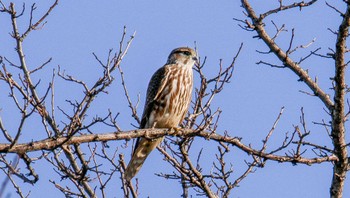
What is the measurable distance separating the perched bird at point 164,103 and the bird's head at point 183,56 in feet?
0.57

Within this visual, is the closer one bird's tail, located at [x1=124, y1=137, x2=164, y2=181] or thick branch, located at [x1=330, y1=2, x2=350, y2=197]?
thick branch, located at [x1=330, y1=2, x2=350, y2=197]

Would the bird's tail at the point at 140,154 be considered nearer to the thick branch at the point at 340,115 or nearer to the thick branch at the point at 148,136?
the thick branch at the point at 148,136

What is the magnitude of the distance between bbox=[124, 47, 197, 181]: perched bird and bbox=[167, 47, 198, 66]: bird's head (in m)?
0.17

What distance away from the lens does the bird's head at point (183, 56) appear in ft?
26.9

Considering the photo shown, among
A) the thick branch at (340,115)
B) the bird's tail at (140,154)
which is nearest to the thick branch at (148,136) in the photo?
the thick branch at (340,115)

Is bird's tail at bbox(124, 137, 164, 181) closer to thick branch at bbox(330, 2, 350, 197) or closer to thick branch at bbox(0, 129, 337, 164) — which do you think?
thick branch at bbox(0, 129, 337, 164)

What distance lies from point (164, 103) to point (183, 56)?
3.07ft

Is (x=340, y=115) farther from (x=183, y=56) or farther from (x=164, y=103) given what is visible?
(x=183, y=56)

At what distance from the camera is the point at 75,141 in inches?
177

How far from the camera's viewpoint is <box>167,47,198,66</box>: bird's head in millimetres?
8211

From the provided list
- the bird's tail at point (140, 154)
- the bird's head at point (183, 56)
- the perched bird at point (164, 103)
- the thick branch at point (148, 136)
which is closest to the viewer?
the thick branch at point (148, 136)

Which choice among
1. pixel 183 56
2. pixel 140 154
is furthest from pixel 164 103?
pixel 183 56

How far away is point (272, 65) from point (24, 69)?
92.9 inches

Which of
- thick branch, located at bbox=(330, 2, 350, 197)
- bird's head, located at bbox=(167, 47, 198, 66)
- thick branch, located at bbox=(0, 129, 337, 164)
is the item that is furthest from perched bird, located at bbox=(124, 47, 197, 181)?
thick branch, located at bbox=(330, 2, 350, 197)
